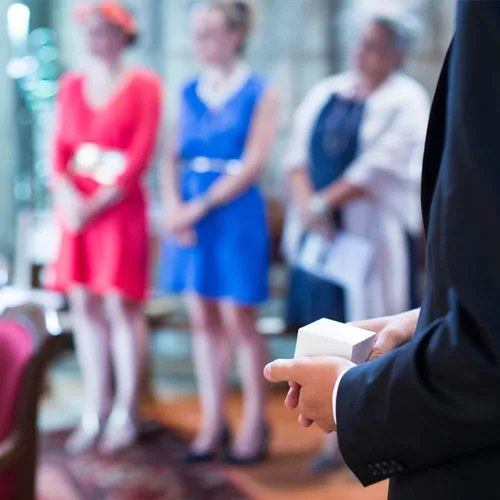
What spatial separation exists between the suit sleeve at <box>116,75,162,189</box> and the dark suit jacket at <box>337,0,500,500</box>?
2250mm

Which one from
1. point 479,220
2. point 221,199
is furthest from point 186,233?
point 479,220

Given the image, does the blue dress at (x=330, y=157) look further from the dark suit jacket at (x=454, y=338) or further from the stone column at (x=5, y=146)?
the stone column at (x=5, y=146)

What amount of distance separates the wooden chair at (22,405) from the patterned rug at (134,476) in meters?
1.21

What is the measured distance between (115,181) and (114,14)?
2.15 feet

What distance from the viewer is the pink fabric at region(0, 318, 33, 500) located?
132cm

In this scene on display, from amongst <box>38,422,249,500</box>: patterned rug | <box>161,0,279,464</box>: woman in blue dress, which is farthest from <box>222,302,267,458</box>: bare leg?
<box>38,422,249,500</box>: patterned rug

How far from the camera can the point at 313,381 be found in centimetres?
78

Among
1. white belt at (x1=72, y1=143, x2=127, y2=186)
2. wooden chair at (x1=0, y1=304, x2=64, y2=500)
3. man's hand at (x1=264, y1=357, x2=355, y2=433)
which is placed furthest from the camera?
white belt at (x1=72, y1=143, x2=127, y2=186)

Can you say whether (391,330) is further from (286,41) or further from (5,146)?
(5,146)

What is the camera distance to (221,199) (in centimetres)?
271

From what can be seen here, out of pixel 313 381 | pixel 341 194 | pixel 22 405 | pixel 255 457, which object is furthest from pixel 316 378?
pixel 255 457

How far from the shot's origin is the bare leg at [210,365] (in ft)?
9.32

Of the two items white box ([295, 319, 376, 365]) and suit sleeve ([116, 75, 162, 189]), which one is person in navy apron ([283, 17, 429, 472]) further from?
white box ([295, 319, 376, 365])

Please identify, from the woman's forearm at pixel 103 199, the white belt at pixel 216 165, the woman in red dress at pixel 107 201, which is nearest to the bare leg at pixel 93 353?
the woman in red dress at pixel 107 201
